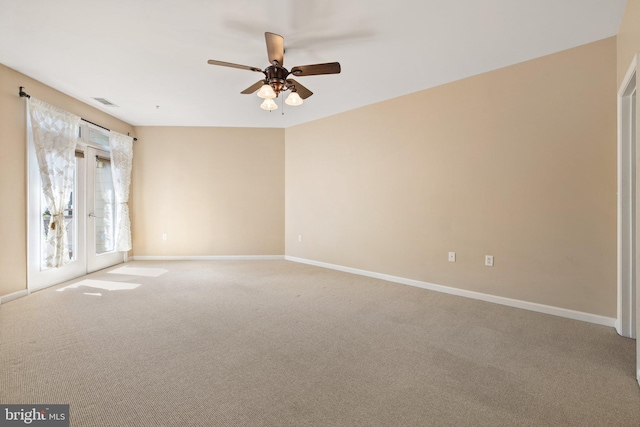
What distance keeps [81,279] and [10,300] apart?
3.23 ft

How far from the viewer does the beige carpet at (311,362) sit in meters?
1.50

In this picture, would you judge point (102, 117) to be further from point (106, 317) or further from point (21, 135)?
point (106, 317)

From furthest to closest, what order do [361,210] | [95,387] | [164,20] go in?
1. [361,210]
2. [164,20]
3. [95,387]

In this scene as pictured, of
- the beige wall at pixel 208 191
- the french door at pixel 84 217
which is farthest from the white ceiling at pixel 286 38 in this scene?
the beige wall at pixel 208 191

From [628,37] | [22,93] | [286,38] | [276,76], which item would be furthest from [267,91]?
[22,93]

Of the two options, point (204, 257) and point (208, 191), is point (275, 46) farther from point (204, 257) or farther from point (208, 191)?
point (204, 257)

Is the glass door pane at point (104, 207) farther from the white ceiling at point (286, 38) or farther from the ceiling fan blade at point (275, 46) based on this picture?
the ceiling fan blade at point (275, 46)

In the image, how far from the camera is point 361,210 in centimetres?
447

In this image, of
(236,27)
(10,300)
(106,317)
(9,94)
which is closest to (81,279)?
(10,300)

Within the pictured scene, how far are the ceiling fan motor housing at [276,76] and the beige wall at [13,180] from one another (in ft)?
10.4

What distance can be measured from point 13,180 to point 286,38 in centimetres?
359

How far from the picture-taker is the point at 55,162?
3625 millimetres

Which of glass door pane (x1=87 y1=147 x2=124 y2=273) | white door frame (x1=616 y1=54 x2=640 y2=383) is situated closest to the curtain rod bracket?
glass door pane (x1=87 y1=147 x2=124 y2=273)

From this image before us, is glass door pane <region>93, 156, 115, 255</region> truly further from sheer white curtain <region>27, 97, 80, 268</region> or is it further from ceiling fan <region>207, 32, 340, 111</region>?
ceiling fan <region>207, 32, 340, 111</region>
